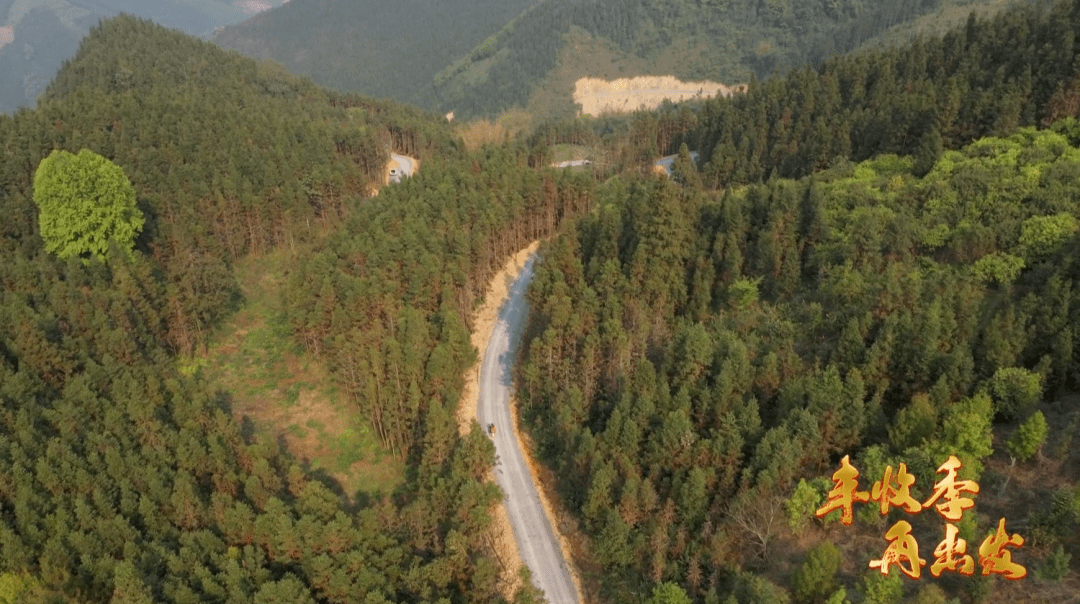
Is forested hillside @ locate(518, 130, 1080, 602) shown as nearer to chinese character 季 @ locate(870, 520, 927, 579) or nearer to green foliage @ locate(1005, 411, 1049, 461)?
chinese character 季 @ locate(870, 520, 927, 579)

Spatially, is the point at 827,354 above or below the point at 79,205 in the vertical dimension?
below

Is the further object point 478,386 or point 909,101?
point 909,101

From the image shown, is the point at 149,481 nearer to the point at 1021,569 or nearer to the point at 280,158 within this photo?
the point at 1021,569

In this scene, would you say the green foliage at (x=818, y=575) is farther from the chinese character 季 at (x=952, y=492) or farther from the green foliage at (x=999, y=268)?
the green foliage at (x=999, y=268)

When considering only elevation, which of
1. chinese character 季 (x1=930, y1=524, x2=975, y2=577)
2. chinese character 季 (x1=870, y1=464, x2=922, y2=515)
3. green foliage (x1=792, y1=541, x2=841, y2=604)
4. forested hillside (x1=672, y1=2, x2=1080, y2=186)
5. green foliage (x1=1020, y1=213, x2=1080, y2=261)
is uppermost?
forested hillside (x1=672, y1=2, x2=1080, y2=186)

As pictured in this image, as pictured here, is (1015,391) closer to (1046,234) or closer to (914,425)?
(914,425)

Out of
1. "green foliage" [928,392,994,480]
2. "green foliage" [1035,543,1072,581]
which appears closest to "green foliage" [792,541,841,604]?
"green foliage" [1035,543,1072,581]

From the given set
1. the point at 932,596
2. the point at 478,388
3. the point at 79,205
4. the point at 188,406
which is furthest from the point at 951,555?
the point at 79,205
